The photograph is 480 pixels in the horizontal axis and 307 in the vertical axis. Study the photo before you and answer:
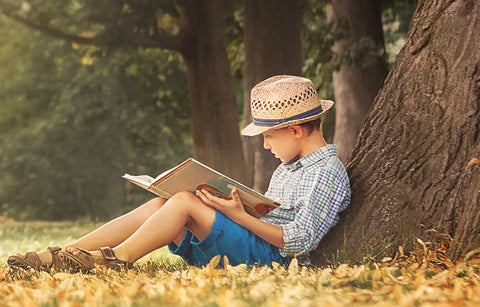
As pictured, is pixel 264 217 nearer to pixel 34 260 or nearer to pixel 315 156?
pixel 315 156

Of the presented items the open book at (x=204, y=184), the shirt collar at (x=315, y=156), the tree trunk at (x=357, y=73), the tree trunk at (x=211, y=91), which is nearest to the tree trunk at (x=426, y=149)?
the shirt collar at (x=315, y=156)

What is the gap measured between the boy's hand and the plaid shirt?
1.00 feet

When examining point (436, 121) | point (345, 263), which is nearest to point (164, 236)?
point (345, 263)

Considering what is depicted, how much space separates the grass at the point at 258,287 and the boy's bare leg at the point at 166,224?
0.52ft

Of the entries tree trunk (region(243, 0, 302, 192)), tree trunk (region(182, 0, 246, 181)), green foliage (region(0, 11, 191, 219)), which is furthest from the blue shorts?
green foliage (region(0, 11, 191, 219))

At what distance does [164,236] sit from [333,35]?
845cm

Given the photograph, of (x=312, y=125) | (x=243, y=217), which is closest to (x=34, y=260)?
(x=243, y=217)

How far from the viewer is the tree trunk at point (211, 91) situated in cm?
1184

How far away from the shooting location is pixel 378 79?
39.2 ft

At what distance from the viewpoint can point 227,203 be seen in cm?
416

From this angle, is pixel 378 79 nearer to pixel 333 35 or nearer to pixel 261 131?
pixel 333 35

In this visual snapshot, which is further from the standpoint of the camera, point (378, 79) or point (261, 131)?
point (378, 79)

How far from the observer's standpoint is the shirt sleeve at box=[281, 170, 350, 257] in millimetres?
4203

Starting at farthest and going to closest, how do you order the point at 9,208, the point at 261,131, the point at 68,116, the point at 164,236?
1. the point at 9,208
2. the point at 68,116
3. the point at 261,131
4. the point at 164,236
